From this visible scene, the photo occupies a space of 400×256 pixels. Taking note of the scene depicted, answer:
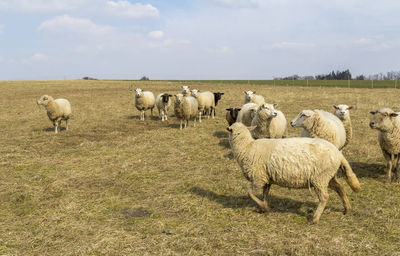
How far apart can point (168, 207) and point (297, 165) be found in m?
2.82

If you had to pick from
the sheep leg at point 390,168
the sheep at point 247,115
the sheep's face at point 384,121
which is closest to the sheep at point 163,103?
the sheep at point 247,115

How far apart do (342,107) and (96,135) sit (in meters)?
10.7

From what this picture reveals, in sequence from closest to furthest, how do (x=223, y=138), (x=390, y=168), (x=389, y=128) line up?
(x=389, y=128) < (x=390, y=168) < (x=223, y=138)

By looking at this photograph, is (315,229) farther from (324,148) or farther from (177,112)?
(177,112)

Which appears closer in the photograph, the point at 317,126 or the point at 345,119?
the point at 317,126

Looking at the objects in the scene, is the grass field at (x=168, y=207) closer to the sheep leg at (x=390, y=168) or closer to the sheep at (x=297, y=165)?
the sheep leg at (x=390, y=168)

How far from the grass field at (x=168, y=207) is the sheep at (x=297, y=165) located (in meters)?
0.63

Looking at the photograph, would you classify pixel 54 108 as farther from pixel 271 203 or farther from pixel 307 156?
pixel 307 156

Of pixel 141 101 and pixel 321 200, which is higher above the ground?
pixel 141 101

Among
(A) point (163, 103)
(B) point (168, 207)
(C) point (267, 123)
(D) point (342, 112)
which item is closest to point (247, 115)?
(C) point (267, 123)

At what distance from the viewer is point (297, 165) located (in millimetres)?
5035

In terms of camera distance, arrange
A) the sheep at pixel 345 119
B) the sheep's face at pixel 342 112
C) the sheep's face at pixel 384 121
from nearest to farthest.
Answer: the sheep's face at pixel 384 121 → the sheep at pixel 345 119 → the sheep's face at pixel 342 112

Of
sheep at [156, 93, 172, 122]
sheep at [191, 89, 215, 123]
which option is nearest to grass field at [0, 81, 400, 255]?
sheep at [191, 89, 215, 123]

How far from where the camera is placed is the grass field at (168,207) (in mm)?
4562
